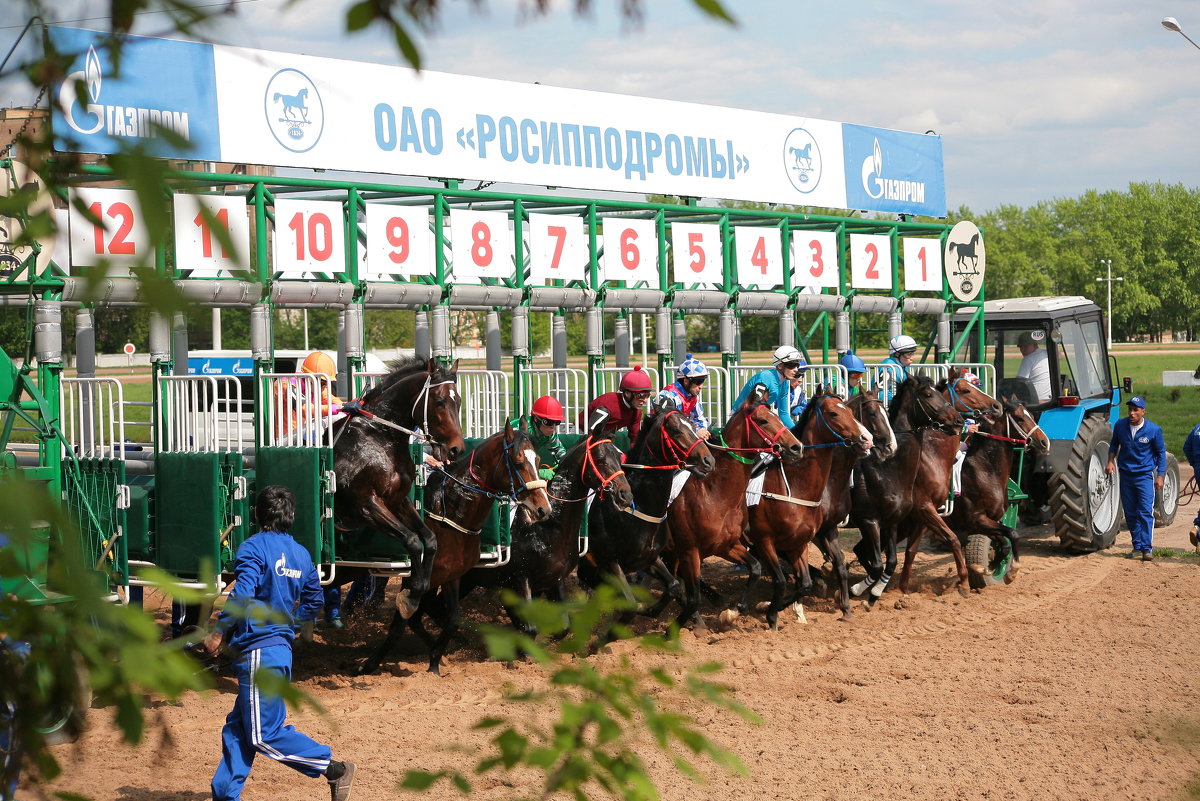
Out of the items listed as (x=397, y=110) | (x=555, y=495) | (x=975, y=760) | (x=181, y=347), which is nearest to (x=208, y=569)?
(x=975, y=760)

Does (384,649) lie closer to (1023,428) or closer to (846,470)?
(846,470)

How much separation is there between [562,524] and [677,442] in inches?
40.2

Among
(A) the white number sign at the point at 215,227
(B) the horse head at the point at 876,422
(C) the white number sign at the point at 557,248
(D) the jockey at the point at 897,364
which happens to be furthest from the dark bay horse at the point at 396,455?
(A) the white number sign at the point at 215,227

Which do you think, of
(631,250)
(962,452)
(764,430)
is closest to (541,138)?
(631,250)

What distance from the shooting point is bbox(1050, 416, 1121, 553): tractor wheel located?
42.0 ft

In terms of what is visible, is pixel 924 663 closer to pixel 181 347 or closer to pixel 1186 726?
pixel 181 347

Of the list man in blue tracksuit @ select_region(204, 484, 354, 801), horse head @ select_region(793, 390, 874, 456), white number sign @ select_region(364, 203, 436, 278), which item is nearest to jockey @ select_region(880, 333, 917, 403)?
horse head @ select_region(793, 390, 874, 456)

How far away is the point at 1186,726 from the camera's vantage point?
4.01 feet

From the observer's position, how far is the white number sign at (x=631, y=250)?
1138 cm

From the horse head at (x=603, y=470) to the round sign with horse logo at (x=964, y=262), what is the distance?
7386mm

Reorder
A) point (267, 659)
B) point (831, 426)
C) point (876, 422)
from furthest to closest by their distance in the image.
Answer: point (876, 422)
point (831, 426)
point (267, 659)

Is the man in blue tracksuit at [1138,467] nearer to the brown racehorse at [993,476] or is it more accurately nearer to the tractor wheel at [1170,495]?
A: the brown racehorse at [993,476]

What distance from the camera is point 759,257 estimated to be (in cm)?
1277

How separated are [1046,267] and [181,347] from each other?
76184mm
